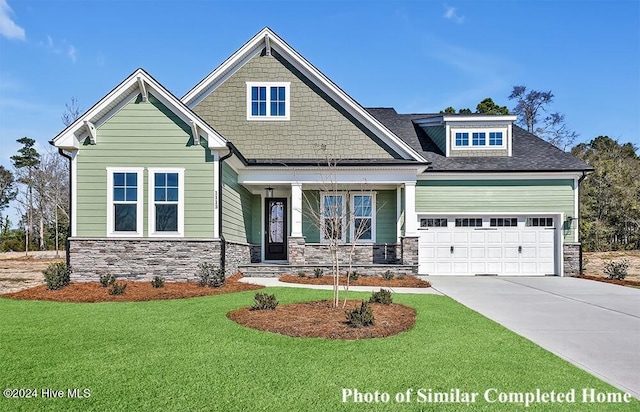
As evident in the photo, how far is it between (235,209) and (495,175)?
32.9 feet

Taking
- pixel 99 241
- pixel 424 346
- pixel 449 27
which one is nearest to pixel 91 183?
pixel 99 241

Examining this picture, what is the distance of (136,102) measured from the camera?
475 inches

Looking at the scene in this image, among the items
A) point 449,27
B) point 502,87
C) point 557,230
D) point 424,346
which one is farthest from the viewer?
point 502,87

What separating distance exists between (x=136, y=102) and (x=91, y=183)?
271 centimetres

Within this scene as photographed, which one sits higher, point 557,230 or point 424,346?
point 557,230

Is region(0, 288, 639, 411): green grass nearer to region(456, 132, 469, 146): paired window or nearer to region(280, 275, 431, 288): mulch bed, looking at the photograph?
region(280, 275, 431, 288): mulch bed

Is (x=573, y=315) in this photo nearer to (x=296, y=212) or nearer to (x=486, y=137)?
(x=296, y=212)

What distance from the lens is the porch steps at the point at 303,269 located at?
14.2 meters

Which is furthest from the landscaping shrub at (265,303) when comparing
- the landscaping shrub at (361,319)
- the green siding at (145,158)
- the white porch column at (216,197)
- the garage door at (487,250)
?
the garage door at (487,250)

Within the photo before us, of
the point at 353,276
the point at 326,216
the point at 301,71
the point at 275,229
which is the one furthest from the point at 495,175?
the point at 275,229

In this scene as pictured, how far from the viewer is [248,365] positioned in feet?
15.3

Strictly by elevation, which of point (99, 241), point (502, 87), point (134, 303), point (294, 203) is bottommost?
point (134, 303)

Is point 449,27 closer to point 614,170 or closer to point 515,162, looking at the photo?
→ point 515,162

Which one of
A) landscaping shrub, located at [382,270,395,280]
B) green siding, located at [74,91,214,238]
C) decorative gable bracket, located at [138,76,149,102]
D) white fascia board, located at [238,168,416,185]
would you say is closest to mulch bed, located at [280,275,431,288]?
landscaping shrub, located at [382,270,395,280]
